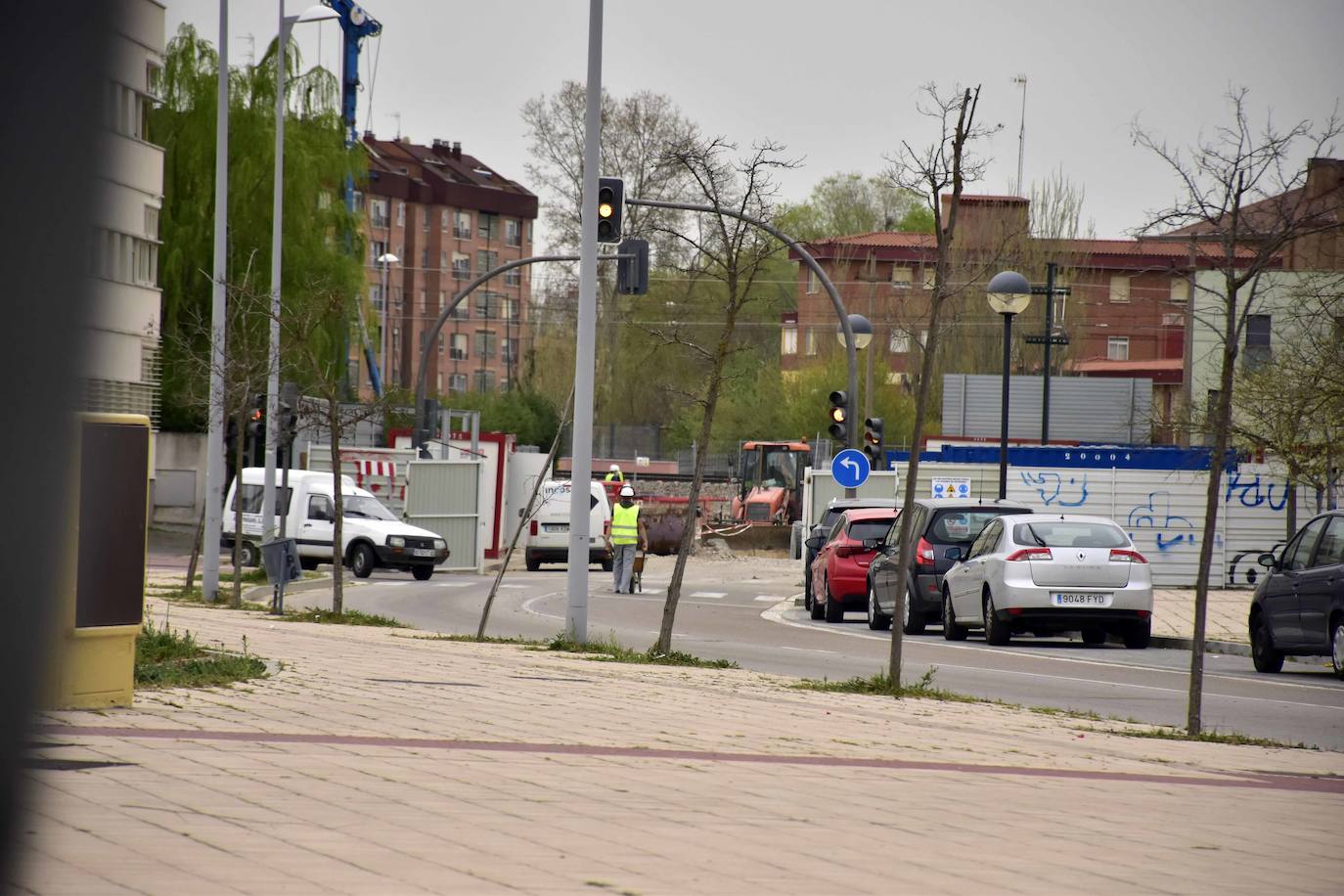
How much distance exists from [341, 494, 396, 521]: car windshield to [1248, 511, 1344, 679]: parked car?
2270 centimetres

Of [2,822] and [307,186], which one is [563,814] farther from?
[307,186]

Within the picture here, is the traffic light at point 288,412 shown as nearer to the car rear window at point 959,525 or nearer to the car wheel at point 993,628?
the car rear window at point 959,525

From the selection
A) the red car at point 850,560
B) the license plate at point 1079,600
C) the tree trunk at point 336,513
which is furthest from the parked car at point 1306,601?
the tree trunk at point 336,513

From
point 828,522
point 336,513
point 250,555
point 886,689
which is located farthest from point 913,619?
point 250,555

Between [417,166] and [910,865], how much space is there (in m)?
117

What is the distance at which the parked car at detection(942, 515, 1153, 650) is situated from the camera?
20391 mm

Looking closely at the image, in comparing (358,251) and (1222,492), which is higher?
(358,251)

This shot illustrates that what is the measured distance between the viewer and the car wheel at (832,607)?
85.6ft

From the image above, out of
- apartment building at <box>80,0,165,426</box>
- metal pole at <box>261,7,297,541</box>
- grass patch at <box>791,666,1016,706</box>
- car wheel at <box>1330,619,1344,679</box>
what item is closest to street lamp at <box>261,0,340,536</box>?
metal pole at <box>261,7,297,541</box>

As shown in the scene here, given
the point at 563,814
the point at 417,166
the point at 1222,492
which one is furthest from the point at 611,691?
the point at 417,166

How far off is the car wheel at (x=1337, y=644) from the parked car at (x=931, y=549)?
20.7ft

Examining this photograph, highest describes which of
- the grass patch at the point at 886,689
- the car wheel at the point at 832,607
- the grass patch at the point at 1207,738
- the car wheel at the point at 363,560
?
the grass patch at the point at 1207,738

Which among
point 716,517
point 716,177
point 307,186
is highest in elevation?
point 307,186

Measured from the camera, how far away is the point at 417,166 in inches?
4692
